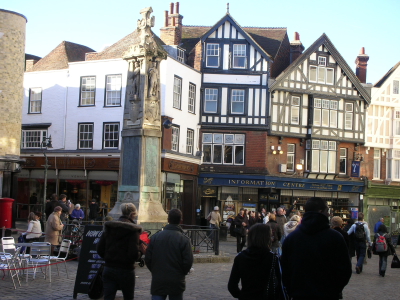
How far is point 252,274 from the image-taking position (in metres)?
5.46

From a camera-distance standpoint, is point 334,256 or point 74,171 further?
point 74,171

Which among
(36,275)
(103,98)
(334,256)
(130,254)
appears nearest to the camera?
(334,256)

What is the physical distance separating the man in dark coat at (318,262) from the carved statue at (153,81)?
33.3 feet

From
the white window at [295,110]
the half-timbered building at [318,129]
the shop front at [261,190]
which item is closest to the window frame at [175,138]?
the shop front at [261,190]

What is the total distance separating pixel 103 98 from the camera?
30422 millimetres

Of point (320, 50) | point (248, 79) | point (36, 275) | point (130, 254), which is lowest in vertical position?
point (36, 275)

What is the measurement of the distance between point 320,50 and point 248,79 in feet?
16.0

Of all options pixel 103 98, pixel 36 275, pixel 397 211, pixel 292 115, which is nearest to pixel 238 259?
pixel 36 275

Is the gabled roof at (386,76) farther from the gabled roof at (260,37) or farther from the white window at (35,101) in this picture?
the white window at (35,101)

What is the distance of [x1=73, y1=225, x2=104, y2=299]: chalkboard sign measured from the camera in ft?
30.8

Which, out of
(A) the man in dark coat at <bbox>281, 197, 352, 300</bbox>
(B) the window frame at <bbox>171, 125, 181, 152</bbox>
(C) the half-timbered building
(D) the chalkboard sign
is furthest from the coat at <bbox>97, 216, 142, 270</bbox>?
(C) the half-timbered building

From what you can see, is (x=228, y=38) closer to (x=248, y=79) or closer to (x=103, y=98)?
(x=248, y=79)

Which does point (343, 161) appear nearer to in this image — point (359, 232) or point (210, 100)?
point (210, 100)

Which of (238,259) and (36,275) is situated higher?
(238,259)
